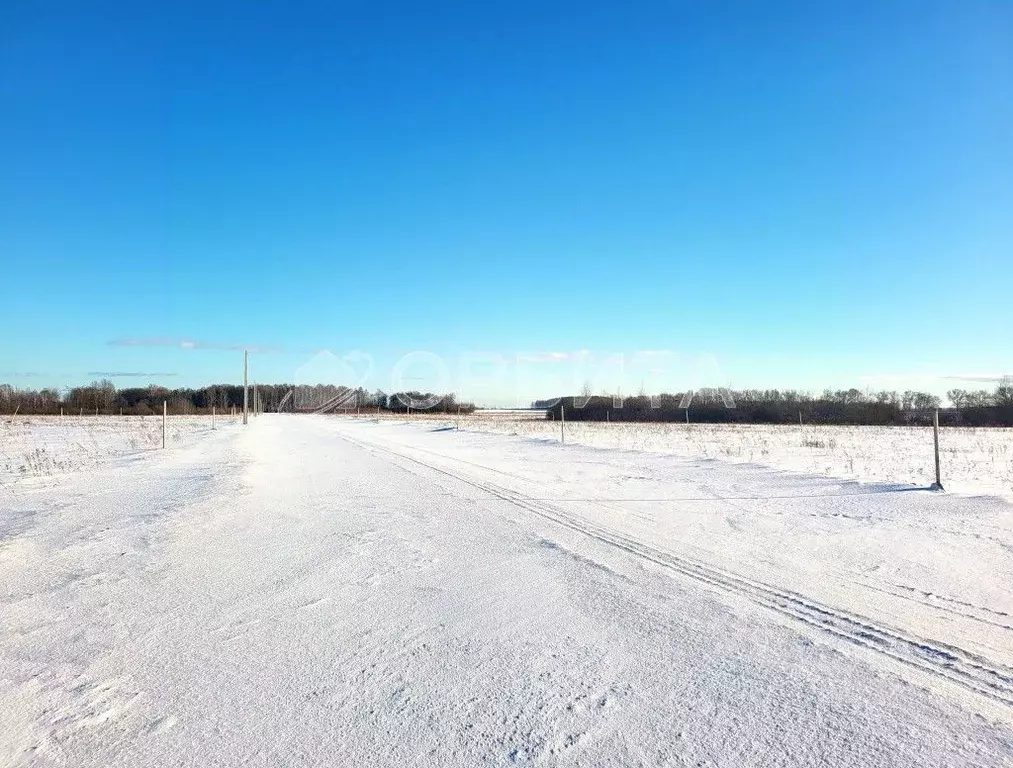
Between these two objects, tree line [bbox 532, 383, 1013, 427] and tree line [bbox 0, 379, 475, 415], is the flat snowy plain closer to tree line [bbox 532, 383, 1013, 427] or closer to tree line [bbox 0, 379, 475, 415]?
tree line [bbox 532, 383, 1013, 427]

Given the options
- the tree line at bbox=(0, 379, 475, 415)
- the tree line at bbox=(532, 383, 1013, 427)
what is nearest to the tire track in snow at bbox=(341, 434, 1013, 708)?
the tree line at bbox=(532, 383, 1013, 427)

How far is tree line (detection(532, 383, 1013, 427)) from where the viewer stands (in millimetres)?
51812

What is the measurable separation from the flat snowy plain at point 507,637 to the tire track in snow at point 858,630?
0.02 m

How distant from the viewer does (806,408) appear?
60688mm

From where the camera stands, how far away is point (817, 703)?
2.75 metres

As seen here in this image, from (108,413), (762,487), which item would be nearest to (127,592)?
(762,487)

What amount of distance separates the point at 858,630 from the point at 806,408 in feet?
208

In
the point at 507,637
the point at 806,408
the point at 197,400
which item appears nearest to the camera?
the point at 507,637

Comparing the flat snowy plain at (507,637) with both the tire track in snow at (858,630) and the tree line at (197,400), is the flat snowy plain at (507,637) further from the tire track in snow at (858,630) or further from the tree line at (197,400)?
the tree line at (197,400)

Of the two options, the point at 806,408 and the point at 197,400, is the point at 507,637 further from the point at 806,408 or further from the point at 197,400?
the point at 197,400

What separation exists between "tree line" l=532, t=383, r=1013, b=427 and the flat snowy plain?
41630 millimetres

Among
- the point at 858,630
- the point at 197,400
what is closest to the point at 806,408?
the point at 858,630

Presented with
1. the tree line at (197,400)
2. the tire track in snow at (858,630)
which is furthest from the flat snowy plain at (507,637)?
the tree line at (197,400)

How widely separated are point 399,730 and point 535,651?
1.02m
